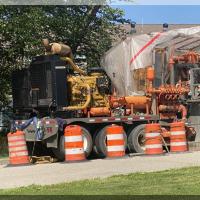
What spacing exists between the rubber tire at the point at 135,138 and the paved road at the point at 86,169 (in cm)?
140

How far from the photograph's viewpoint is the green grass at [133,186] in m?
9.44

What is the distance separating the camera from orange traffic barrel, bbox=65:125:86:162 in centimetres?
1555

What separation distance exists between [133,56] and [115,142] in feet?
13.9

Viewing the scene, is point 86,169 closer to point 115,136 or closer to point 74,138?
Answer: point 74,138

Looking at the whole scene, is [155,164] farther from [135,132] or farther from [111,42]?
[111,42]

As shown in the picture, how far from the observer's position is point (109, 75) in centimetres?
1992

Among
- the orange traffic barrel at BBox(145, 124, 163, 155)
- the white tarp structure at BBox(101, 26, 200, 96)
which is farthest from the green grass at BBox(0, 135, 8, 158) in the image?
the orange traffic barrel at BBox(145, 124, 163, 155)

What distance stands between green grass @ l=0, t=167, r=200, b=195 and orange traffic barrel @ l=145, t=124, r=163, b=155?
14.2 ft

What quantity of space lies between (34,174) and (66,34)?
1033 centimetres

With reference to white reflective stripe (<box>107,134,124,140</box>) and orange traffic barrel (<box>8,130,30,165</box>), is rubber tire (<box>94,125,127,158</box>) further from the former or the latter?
orange traffic barrel (<box>8,130,30,165</box>)

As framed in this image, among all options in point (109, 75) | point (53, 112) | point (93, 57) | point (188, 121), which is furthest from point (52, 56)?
point (93, 57)

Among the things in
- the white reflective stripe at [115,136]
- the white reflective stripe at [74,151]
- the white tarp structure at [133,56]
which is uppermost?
the white tarp structure at [133,56]

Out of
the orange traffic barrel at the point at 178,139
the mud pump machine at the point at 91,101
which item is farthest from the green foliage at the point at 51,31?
the orange traffic barrel at the point at 178,139

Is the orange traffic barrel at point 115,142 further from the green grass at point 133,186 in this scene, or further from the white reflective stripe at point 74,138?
the green grass at point 133,186
